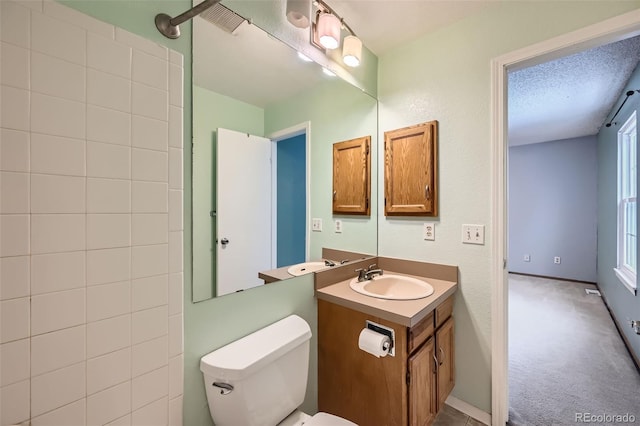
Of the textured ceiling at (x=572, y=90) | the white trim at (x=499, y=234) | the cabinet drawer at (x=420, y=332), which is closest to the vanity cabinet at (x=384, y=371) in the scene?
the cabinet drawer at (x=420, y=332)

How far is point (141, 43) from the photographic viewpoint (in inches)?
33.1

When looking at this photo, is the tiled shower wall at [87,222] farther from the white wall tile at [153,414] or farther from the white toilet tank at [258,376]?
the white toilet tank at [258,376]

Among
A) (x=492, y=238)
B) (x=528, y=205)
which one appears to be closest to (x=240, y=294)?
(x=492, y=238)

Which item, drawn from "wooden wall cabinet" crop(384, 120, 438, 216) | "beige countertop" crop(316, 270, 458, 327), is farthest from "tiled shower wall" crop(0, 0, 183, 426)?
"wooden wall cabinet" crop(384, 120, 438, 216)

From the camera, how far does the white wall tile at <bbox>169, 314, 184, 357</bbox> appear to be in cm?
90

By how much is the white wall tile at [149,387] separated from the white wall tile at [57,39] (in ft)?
3.15

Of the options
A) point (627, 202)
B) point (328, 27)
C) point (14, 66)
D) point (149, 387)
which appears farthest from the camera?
point (627, 202)

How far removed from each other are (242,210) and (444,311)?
1279mm

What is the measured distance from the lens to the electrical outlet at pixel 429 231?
1746mm

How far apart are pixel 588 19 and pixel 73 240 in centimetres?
226

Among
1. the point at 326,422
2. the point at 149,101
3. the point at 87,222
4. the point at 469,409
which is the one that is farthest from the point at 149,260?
the point at 469,409

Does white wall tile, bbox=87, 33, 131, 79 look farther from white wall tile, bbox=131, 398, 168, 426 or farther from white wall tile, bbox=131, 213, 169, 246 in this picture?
white wall tile, bbox=131, 398, 168, 426

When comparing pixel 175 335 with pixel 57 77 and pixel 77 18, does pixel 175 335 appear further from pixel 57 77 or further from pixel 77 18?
pixel 77 18

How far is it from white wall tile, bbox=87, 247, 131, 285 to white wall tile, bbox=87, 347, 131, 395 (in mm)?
224
